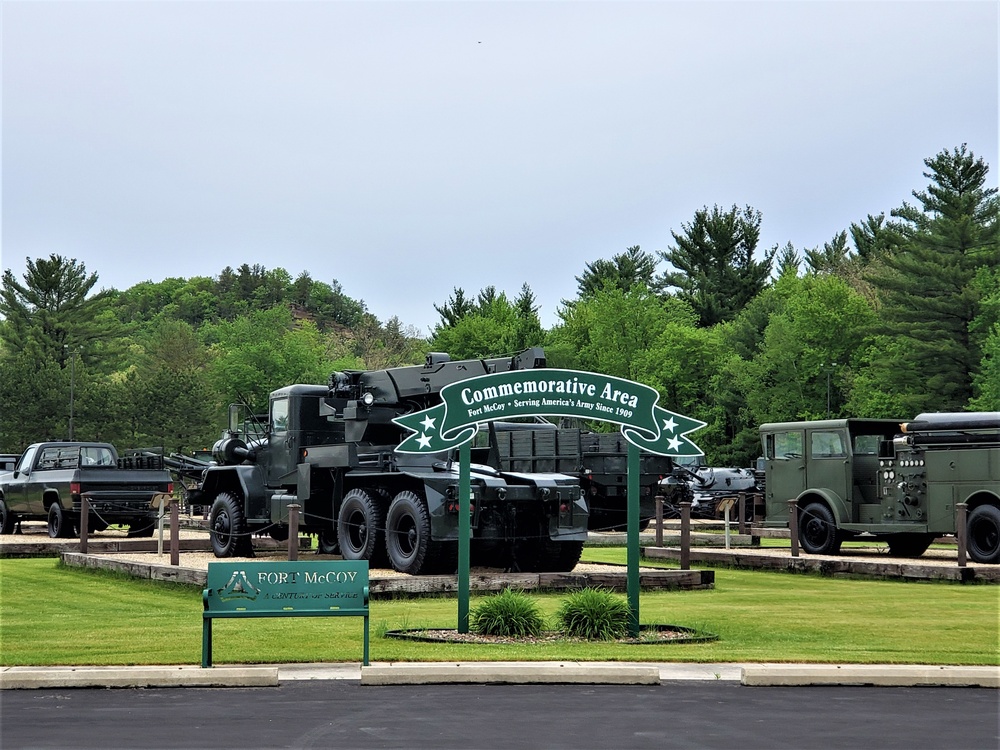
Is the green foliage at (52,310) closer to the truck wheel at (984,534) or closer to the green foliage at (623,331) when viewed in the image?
the green foliage at (623,331)

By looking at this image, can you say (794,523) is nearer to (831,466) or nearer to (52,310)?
Result: (831,466)

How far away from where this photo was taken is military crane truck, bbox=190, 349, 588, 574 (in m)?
18.3

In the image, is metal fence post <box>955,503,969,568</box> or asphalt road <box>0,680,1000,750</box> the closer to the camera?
asphalt road <box>0,680,1000,750</box>

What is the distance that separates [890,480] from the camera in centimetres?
2369

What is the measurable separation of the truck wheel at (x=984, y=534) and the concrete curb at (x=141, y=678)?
14544mm

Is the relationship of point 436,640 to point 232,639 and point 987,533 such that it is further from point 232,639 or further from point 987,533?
point 987,533

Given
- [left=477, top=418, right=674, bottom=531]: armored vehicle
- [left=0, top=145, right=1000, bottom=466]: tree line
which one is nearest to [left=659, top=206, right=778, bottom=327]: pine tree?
[left=0, top=145, right=1000, bottom=466]: tree line

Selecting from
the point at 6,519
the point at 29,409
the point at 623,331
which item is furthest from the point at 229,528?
the point at 623,331

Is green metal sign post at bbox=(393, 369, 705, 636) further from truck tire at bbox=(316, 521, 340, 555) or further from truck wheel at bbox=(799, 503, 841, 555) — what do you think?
truck wheel at bbox=(799, 503, 841, 555)

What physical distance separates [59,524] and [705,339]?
44.8 meters

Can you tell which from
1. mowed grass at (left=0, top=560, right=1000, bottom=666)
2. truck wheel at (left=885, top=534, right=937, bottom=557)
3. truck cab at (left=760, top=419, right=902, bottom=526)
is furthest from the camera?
truck wheel at (left=885, top=534, right=937, bottom=557)

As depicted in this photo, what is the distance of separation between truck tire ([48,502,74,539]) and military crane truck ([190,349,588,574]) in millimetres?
6660

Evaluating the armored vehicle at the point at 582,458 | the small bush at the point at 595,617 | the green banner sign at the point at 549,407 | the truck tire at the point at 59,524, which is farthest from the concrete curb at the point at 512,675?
the truck tire at the point at 59,524

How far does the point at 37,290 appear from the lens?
8069 centimetres
